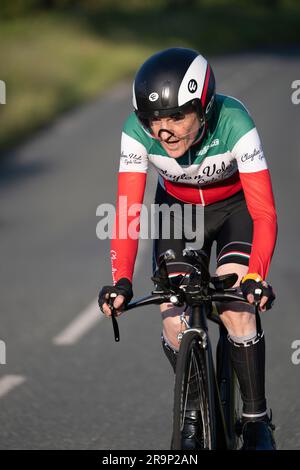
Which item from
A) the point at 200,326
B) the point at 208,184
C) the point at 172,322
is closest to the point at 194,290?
the point at 200,326

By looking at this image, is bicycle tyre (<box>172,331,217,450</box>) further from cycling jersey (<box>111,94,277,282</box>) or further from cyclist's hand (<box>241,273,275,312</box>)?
cycling jersey (<box>111,94,277,282</box>)

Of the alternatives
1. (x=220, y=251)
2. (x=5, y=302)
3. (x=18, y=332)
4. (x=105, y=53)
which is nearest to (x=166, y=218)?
(x=220, y=251)

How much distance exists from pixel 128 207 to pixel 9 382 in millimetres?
3114

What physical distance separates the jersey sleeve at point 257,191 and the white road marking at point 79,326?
432 cm

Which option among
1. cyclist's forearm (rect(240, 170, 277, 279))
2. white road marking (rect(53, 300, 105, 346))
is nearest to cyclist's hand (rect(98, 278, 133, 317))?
cyclist's forearm (rect(240, 170, 277, 279))

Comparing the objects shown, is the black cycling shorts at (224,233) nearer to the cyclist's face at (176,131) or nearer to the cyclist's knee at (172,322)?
the cyclist's knee at (172,322)

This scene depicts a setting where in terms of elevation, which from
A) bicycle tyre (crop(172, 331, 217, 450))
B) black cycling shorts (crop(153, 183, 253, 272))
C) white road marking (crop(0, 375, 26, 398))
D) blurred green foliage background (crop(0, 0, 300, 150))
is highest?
blurred green foliage background (crop(0, 0, 300, 150))

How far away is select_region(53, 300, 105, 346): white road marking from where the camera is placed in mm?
9203

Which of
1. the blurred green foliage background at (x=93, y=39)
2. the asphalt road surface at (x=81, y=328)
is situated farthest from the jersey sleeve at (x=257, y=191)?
the blurred green foliage background at (x=93, y=39)

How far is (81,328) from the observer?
31.7ft

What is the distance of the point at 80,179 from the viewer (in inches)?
811

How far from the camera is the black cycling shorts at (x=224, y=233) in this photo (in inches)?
206

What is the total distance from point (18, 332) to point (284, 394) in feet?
10.4

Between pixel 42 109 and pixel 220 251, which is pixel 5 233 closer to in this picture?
pixel 220 251
